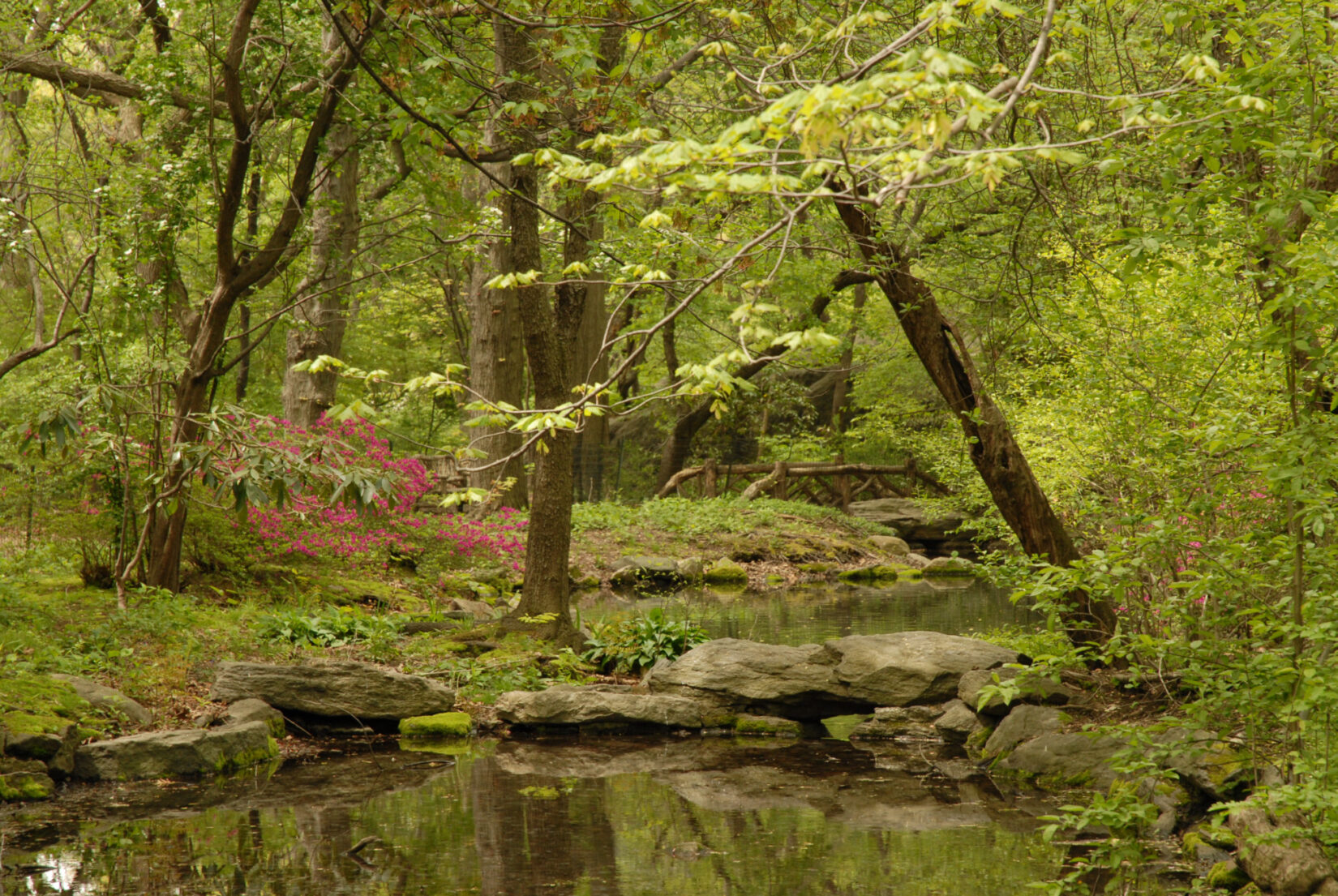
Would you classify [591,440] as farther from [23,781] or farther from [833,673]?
[23,781]

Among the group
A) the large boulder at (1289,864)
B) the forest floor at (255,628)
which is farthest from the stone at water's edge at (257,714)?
the large boulder at (1289,864)

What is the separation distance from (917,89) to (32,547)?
1106 centimetres

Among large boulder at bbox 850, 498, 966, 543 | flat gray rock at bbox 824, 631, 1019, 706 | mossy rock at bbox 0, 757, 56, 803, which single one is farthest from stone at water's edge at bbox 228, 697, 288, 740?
large boulder at bbox 850, 498, 966, 543

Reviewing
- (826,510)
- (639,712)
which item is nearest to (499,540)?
(639,712)

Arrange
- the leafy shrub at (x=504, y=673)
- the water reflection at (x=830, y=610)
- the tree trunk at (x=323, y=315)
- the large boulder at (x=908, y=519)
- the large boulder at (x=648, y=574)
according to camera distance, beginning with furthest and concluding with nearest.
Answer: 1. the large boulder at (x=908, y=519)
2. the large boulder at (x=648, y=574)
3. the tree trunk at (x=323, y=315)
4. the water reflection at (x=830, y=610)
5. the leafy shrub at (x=504, y=673)

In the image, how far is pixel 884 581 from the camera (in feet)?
62.0

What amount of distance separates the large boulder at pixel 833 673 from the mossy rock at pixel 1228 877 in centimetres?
345

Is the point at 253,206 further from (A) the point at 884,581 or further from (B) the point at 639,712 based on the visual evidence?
(A) the point at 884,581

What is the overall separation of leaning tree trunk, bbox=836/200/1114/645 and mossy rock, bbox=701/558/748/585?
35.3ft

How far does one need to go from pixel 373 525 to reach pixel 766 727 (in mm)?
6398

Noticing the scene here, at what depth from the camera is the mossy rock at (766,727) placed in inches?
316

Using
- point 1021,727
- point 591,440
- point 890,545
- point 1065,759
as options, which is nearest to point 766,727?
point 1021,727

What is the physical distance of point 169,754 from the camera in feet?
20.9

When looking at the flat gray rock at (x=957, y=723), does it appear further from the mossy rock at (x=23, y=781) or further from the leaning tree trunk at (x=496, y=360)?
the leaning tree trunk at (x=496, y=360)
